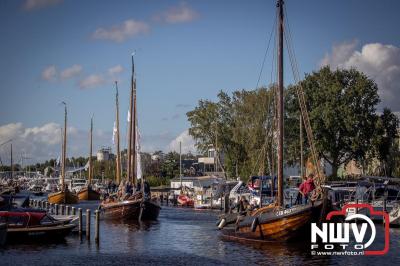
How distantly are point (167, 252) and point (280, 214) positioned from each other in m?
7.26

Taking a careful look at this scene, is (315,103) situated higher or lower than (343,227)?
higher

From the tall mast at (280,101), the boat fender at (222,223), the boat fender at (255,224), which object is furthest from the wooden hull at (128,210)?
the tall mast at (280,101)

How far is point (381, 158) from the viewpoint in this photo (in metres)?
96.2

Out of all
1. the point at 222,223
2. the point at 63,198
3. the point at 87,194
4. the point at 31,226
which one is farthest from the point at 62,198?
the point at 222,223

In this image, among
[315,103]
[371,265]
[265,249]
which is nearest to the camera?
[371,265]

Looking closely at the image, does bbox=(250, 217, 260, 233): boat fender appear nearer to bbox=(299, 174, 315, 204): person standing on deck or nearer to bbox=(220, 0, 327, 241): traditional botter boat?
bbox=(220, 0, 327, 241): traditional botter boat

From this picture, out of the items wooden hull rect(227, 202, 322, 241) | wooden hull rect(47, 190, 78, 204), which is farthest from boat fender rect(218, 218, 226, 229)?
wooden hull rect(47, 190, 78, 204)

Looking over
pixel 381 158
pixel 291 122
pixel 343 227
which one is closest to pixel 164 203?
pixel 291 122

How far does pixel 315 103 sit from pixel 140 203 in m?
44.3

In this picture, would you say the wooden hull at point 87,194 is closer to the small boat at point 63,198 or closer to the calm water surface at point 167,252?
the small boat at point 63,198

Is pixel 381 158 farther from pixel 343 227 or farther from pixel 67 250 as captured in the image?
pixel 67 250

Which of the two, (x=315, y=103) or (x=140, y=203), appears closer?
(x=140, y=203)

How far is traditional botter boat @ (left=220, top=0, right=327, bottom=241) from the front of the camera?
37.7 meters

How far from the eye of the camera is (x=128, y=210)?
5812 centimetres
